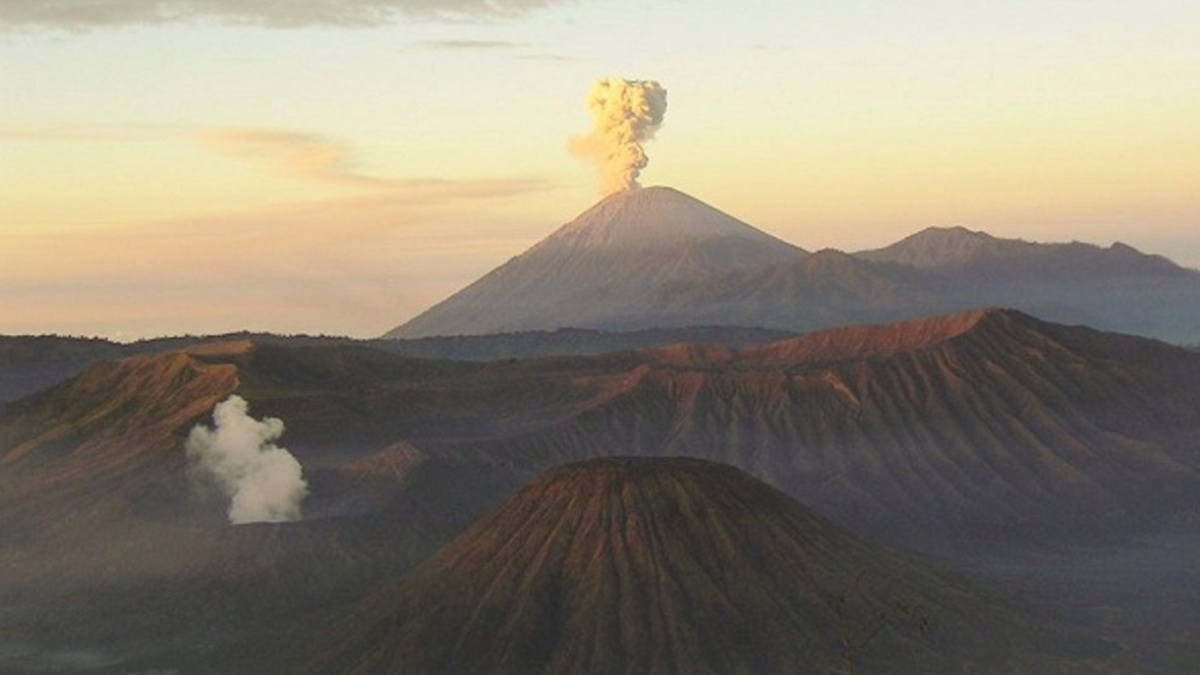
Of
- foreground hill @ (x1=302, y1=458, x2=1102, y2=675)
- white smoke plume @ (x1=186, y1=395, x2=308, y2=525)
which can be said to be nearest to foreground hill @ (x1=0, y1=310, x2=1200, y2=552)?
white smoke plume @ (x1=186, y1=395, x2=308, y2=525)

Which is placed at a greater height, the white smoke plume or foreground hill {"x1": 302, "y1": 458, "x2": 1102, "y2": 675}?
the white smoke plume

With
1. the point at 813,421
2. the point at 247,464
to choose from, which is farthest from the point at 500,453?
the point at 813,421

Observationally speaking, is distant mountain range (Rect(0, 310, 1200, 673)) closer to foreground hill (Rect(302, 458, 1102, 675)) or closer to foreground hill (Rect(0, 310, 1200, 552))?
foreground hill (Rect(0, 310, 1200, 552))

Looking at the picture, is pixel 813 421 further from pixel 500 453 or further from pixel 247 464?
pixel 247 464

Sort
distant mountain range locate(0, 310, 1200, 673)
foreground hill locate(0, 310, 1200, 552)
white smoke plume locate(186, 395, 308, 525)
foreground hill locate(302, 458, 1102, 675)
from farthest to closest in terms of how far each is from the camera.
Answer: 1. foreground hill locate(0, 310, 1200, 552)
2. white smoke plume locate(186, 395, 308, 525)
3. distant mountain range locate(0, 310, 1200, 673)
4. foreground hill locate(302, 458, 1102, 675)

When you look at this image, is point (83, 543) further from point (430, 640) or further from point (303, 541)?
point (430, 640)

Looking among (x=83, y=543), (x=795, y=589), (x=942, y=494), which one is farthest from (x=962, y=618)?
(x=83, y=543)
